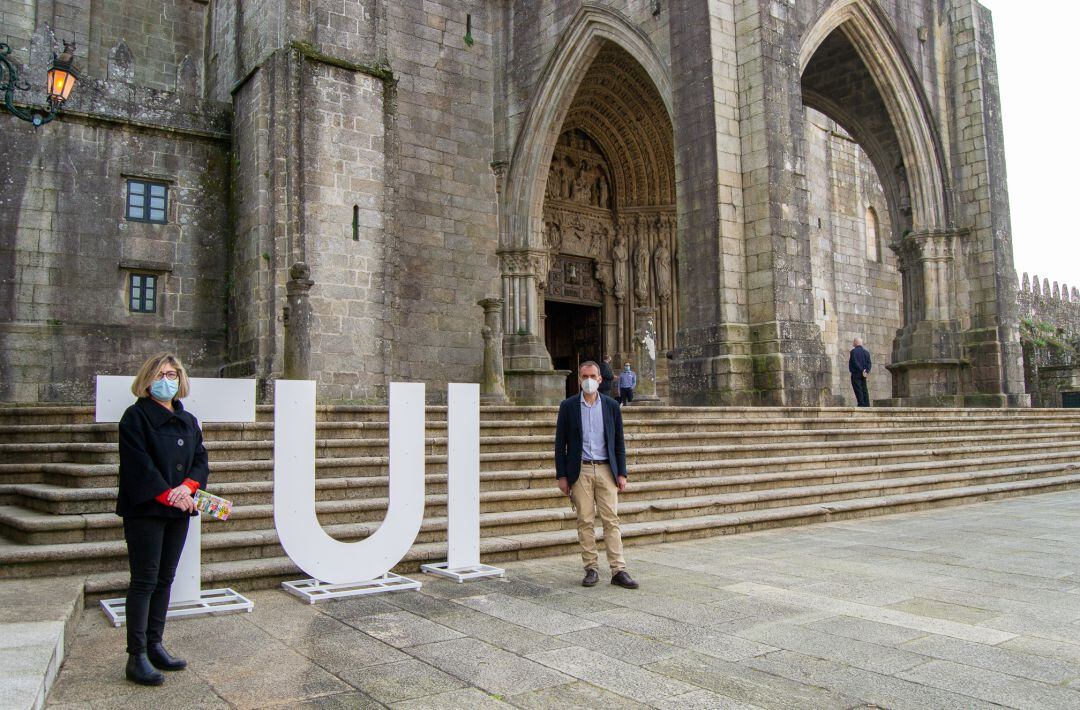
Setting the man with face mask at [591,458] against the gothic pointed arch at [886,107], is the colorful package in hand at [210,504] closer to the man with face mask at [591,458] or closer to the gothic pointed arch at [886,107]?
the man with face mask at [591,458]

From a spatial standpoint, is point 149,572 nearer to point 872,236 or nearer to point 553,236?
point 553,236

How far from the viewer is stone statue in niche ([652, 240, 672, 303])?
19469 mm

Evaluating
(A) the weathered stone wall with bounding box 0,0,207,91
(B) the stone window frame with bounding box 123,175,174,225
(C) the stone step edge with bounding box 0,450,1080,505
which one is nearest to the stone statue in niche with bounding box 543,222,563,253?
(A) the weathered stone wall with bounding box 0,0,207,91

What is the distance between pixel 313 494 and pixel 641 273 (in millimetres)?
15336

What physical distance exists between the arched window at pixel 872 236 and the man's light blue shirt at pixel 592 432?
2079cm

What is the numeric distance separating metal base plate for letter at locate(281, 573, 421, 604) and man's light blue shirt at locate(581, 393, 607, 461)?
1.39 m

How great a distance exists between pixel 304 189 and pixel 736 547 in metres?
8.80

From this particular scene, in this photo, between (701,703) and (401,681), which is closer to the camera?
(701,703)

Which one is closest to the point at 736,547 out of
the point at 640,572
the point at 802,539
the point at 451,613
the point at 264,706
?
the point at 802,539

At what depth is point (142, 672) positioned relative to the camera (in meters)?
3.31

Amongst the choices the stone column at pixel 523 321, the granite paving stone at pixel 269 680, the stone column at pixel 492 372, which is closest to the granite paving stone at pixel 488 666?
the granite paving stone at pixel 269 680

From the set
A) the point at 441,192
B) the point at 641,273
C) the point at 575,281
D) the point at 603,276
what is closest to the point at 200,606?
the point at 441,192

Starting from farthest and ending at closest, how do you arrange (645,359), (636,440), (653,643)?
(645,359), (636,440), (653,643)

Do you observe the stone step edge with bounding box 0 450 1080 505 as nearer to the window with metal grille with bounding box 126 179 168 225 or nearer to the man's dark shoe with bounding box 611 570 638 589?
the man's dark shoe with bounding box 611 570 638 589
